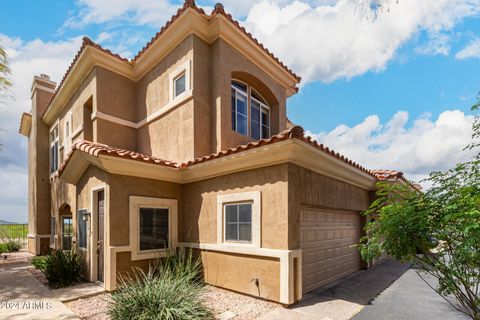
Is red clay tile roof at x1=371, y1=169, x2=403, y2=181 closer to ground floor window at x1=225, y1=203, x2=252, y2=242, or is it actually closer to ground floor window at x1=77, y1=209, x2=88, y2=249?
ground floor window at x1=225, y1=203, x2=252, y2=242

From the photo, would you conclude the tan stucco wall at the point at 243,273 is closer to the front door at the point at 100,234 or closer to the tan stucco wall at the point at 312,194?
the tan stucco wall at the point at 312,194

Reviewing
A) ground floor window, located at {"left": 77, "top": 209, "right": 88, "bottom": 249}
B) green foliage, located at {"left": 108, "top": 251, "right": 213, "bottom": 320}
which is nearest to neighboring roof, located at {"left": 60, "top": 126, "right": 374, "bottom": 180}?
ground floor window, located at {"left": 77, "top": 209, "right": 88, "bottom": 249}

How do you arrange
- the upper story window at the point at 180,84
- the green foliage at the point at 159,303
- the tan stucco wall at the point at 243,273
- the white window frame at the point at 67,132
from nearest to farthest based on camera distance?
the green foliage at the point at 159,303
the tan stucco wall at the point at 243,273
the upper story window at the point at 180,84
the white window frame at the point at 67,132

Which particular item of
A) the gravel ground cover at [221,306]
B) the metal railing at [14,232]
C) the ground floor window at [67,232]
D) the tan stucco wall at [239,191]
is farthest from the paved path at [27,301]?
the metal railing at [14,232]

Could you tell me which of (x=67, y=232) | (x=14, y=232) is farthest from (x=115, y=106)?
(x=14, y=232)

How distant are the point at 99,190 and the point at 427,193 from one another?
325 inches

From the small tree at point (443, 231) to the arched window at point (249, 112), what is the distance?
7269 millimetres

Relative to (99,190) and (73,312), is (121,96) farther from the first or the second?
(73,312)

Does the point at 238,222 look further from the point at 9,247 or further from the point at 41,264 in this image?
the point at 9,247

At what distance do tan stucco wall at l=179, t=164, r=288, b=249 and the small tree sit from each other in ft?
7.79

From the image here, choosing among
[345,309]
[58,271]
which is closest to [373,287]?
[345,309]

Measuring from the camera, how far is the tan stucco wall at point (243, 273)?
22.0 ft

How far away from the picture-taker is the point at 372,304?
22.1ft

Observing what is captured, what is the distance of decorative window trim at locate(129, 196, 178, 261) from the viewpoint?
8031 millimetres
